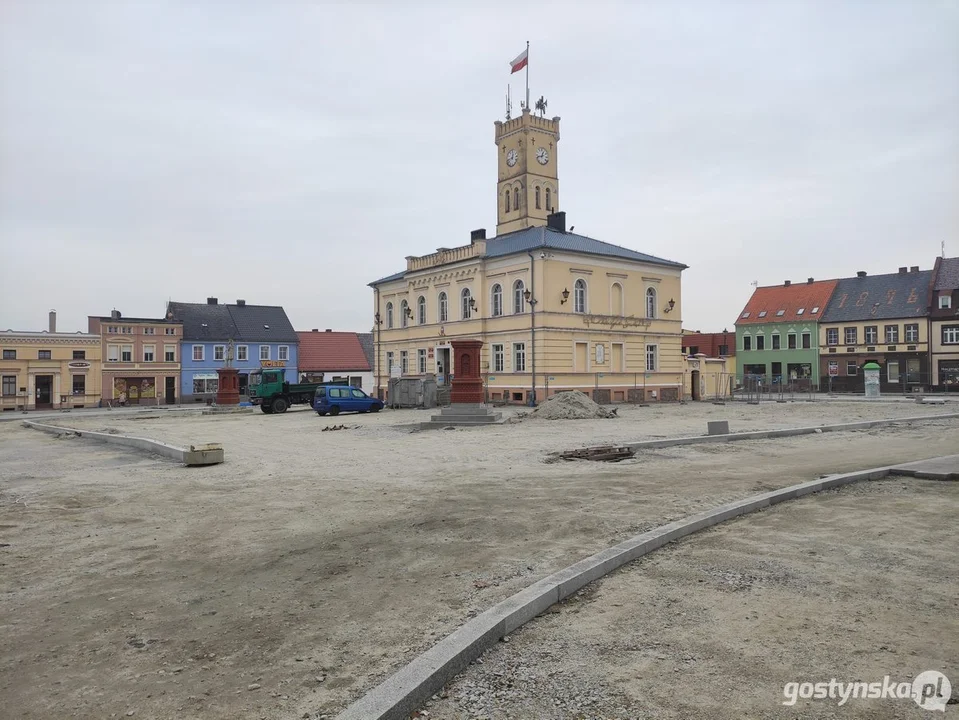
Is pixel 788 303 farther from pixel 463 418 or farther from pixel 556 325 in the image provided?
pixel 463 418

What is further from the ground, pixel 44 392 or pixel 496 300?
pixel 496 300

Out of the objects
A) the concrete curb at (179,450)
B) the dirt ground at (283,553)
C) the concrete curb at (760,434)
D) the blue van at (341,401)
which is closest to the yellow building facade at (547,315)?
the blue van at (341,401)

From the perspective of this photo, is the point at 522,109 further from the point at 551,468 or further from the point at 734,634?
the point at 734,634

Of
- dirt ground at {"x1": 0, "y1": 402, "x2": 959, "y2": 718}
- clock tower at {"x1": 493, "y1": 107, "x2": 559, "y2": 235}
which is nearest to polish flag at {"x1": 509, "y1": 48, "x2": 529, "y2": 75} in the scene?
clock tower at {"x1": 493, "y1": 107, "x2": 559, "y2": 235}

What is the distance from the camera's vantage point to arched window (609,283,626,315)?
40.4 meters

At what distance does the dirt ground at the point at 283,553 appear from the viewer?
4.09 metres

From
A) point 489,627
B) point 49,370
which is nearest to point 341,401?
point 489,627

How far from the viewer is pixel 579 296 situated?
39375mm

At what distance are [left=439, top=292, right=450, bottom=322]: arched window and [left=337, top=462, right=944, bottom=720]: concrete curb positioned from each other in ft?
119

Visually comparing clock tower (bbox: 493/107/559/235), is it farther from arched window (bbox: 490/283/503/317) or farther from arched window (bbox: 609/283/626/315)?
arched window (bbox: 609/283/626/315)

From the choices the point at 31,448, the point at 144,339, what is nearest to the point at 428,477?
the point at 31,448

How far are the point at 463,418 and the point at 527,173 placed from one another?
29.7m

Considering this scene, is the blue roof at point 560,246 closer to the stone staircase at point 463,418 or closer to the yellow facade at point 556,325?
the yellow facade at point 556,325

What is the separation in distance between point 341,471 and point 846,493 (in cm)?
877
